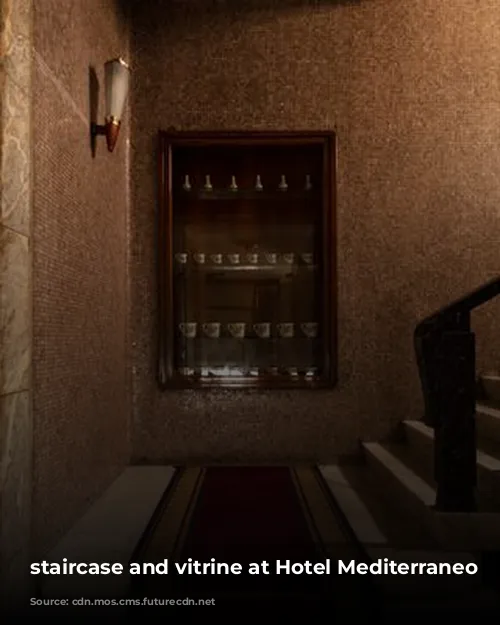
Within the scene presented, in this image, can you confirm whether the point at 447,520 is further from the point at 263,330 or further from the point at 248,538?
the point at 263,330

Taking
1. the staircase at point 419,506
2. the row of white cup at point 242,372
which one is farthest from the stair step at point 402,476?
the row of white cup at point 242,372

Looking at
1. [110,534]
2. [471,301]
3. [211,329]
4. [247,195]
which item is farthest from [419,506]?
[247,195]

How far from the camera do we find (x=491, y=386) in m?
4.32

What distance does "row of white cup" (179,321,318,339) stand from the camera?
4.84m

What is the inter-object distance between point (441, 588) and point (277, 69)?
3307 millimetres

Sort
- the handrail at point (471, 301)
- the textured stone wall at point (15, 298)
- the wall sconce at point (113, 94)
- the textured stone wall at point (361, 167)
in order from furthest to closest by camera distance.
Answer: the textured stone wall at point (361, 167) < the wall sconce at point (113, 94) < the handrail at point (471, 301) < the textured stone wall at point (15, 298)

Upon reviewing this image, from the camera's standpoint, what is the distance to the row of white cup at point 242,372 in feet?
15.7

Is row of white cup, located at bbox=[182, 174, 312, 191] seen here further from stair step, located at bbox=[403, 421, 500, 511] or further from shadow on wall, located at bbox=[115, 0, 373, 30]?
stair step, located at bbox=[403, 421, 500, 511]

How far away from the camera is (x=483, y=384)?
4.47 metres

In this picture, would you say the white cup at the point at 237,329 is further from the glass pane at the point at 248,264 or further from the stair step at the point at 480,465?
the stair step at the point at 480,465

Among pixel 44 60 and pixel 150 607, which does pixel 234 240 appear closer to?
pixel 44 60

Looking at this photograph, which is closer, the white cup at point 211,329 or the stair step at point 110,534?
the stair step at point 110,534

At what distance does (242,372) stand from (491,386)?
1525 mm

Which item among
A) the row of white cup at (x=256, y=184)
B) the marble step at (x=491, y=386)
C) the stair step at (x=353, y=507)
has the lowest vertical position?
the stair step at (x=353, y=507)
